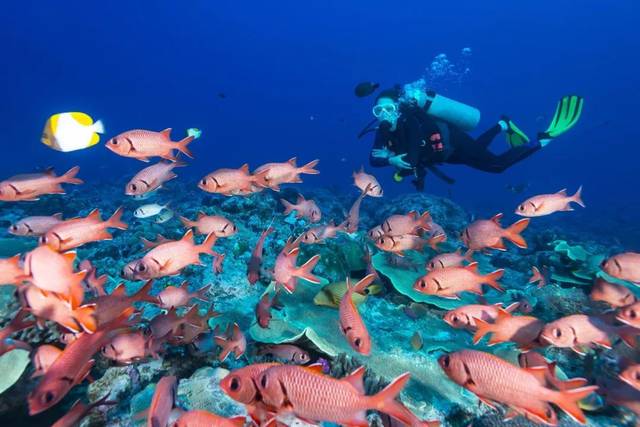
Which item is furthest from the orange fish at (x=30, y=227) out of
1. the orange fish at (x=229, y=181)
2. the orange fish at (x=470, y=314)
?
the orange fish at (x=470, y=314)

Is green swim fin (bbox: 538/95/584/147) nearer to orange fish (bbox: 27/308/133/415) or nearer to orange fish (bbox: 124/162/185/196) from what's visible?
orange fish (bbox: 124/162/185/196)

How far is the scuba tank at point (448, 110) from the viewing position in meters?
10.1

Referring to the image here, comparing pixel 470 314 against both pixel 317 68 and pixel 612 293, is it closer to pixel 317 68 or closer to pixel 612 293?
pixel 612 293

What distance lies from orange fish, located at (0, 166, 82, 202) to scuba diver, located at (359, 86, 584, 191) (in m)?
6.64

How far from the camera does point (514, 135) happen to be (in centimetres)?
1080

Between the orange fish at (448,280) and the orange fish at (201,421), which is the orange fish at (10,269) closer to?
the orange fish at (201,421)

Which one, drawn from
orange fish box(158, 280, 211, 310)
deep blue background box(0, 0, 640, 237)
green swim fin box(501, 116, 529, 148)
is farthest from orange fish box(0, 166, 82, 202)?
deep blue background box(0, 0, 640, 237)

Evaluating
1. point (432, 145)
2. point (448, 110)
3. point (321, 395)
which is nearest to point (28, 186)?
point (321, 395)

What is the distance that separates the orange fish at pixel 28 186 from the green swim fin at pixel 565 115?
11366 millimetres

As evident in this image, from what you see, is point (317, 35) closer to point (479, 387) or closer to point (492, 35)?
point (492, 35)

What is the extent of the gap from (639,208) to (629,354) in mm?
56099

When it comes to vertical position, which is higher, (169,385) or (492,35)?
(492,35)

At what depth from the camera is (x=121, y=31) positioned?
11644cm

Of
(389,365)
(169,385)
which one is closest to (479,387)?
(389,365)
